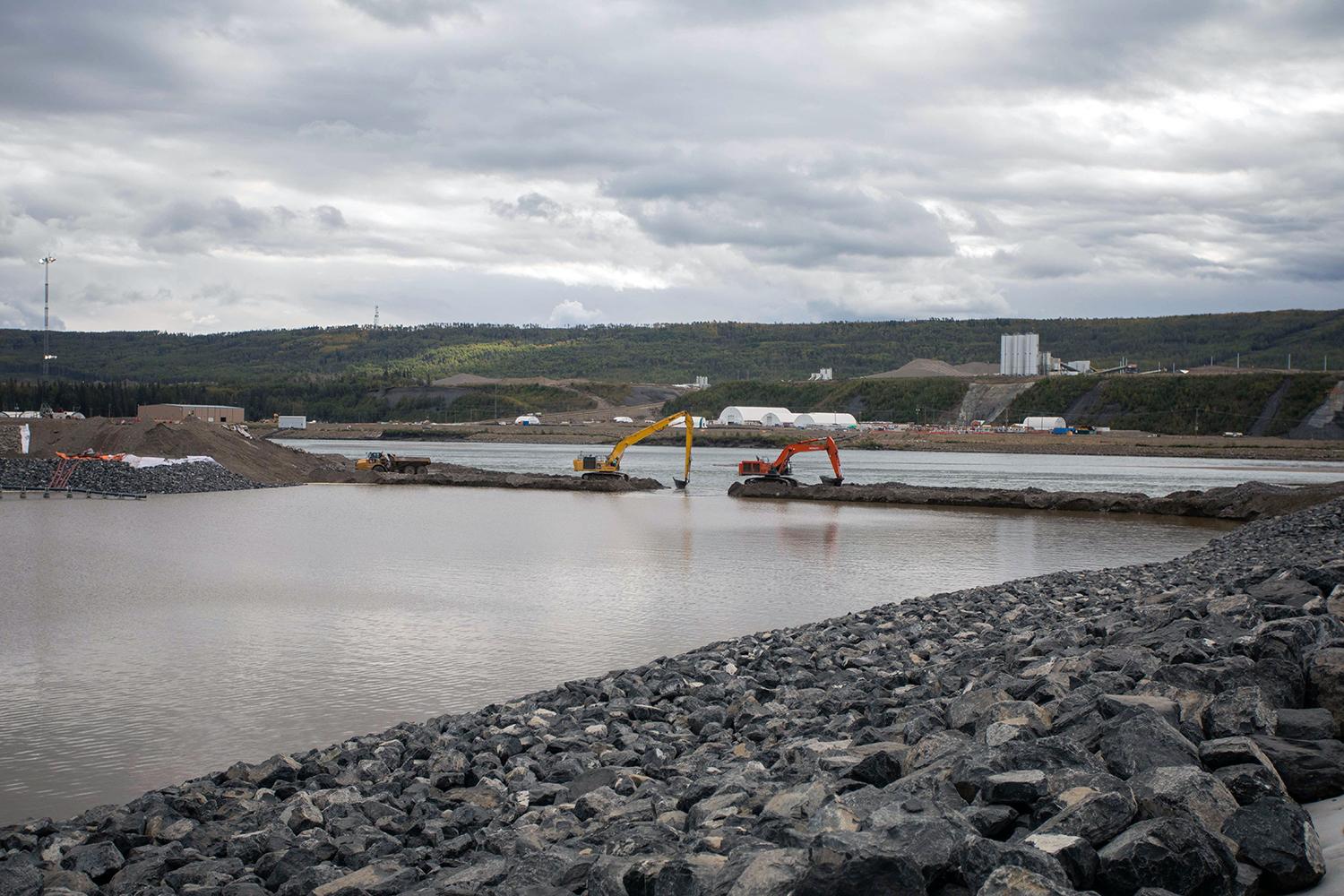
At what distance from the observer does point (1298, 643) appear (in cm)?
593

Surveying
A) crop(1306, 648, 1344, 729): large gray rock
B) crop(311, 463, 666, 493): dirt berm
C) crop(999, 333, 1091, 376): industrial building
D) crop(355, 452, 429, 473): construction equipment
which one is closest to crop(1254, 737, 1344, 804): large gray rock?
crop(1306, 648, 1344, 729): large gray rock

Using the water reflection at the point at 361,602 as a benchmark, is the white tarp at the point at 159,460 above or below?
above

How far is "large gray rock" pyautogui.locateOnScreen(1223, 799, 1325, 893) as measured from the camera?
12.4 feet

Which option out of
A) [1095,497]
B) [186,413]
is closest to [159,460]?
[186,413]

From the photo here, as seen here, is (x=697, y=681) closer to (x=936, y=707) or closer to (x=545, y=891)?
(x=936, y=707)

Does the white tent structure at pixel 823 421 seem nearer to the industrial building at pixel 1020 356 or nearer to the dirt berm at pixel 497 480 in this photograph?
the industrial building at pixel 1020 356

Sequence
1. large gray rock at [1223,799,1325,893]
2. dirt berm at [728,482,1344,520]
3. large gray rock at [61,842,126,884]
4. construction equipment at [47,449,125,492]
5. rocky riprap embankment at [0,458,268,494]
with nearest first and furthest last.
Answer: large gray rock at [1223,799,1325,893] < large gray rock at [61,842,126,884] < dirt berm at [728,482,1344,520] < construction equipment at [47,449,125,492] < rocky riprap embankment at [0,458,268,494]

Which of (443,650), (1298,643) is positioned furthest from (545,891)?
(443,650)

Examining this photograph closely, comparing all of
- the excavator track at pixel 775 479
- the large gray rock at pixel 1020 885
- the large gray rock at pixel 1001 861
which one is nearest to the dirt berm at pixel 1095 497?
the excavator track at pixel 775 479

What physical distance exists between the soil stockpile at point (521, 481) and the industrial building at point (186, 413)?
19.2 meters

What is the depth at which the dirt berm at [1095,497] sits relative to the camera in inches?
1395

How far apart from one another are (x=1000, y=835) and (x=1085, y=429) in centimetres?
13187

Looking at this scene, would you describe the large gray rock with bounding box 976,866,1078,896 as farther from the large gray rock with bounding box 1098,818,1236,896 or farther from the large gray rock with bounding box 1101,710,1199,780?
the large gray rock with bounding box 1101,710,1199,780

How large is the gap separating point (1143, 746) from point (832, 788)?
1.37m
